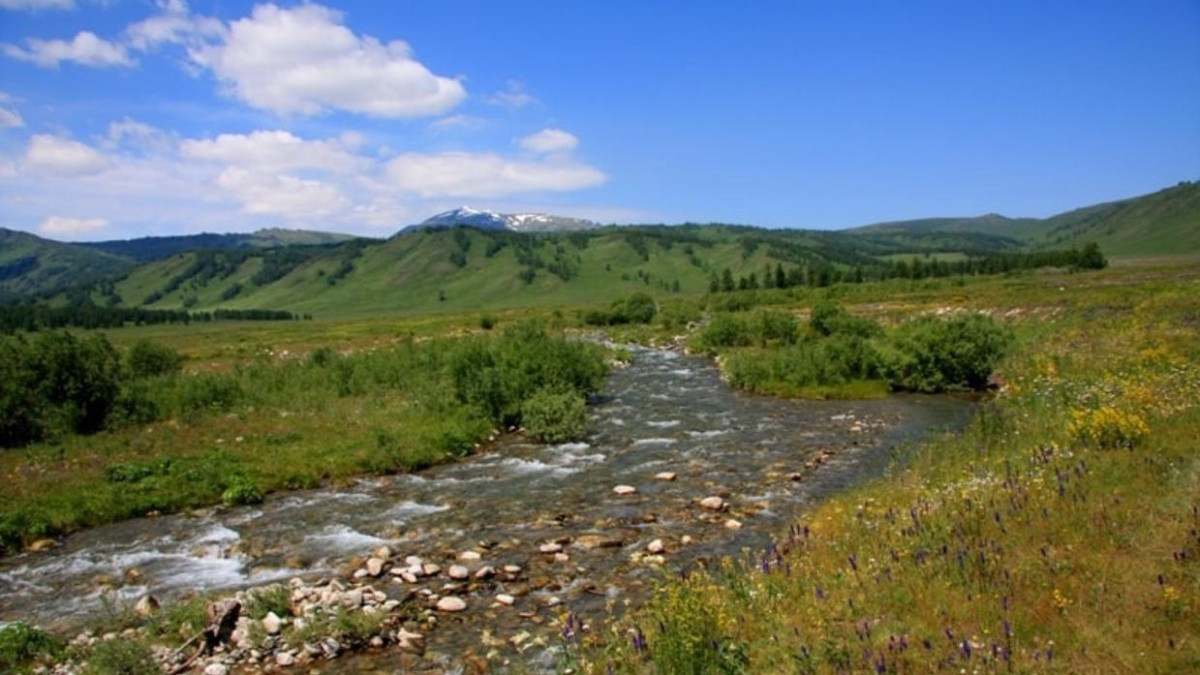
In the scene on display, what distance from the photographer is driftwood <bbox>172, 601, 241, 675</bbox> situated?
34.6ft

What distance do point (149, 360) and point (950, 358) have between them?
1797 inches

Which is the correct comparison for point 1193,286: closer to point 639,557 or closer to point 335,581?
point 639,557

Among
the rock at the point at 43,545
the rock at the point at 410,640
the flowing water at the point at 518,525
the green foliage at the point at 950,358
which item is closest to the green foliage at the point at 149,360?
the rock at the point at 43,545

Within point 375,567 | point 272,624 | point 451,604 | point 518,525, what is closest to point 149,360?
point 518,525

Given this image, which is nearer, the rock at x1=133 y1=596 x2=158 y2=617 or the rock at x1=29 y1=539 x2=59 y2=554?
the rock at x1=133 y1=596 x2=158 y2=617

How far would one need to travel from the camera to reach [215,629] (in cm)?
1100

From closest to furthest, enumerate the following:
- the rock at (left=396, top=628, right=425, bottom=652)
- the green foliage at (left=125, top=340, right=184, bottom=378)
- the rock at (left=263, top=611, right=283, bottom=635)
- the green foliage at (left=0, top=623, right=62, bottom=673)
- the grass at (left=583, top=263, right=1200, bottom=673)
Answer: the grass at (left=583, top=263, right=1200, bottom=673) < the green foliage at (left=0, top=623, right=62, bottom=673) < the rock at (left=396, top=628, right=425, bottom=652) < the rock at (left=263, top=611, right=283, bottom=635) < the green foliage at (left=125, top=340, right=184, bottom=378)

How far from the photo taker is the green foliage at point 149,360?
140 feet

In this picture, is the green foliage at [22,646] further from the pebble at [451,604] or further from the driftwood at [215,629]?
the pebble at [451,604]

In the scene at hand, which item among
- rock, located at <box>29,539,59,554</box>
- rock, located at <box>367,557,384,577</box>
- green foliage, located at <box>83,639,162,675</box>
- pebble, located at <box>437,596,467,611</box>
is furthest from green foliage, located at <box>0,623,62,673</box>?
rock, located at <box>29,539,59,554</box>

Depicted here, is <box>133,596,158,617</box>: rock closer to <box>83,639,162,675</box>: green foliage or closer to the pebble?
<box>83,639,162,675</box>: green foliage

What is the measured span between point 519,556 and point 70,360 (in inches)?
940

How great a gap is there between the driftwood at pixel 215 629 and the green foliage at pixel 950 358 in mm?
32464

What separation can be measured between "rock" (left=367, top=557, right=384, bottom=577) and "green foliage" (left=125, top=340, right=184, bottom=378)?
35.3 m
